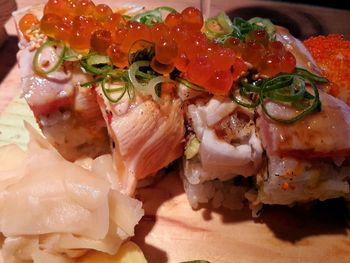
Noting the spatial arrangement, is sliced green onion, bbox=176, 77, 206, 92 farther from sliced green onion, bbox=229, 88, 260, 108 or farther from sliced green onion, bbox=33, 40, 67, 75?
sliced green onion, bbox=33, 40, 67, 75

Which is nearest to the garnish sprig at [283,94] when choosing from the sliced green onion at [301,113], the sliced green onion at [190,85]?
the sliced green onion at [301,113]

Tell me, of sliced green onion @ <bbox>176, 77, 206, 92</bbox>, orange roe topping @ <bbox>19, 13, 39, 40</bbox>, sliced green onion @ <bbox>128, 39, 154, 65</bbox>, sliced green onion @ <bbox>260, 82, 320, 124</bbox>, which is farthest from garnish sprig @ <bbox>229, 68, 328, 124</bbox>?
orange roe topping @ <bbox>19, 13, 39, 40</bbox>

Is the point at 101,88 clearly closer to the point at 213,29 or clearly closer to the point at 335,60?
the point at 213,29

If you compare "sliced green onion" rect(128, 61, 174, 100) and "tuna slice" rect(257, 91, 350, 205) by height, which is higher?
"sliced green onion" rect(128, 61, 174, 100)

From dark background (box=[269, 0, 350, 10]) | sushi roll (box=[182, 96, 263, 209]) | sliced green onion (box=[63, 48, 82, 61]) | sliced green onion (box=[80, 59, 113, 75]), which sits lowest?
dark background (box=[269, 0, 350, 10])

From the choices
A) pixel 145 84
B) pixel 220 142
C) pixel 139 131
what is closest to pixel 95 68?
pixel 145 84

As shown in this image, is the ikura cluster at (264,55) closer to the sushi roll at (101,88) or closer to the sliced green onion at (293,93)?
the sliced green onion at (293,93)
